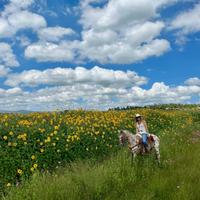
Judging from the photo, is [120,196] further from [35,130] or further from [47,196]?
[35,130]

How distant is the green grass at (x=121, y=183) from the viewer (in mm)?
8834

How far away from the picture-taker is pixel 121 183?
33.0ft

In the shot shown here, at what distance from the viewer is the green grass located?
8.83 metres

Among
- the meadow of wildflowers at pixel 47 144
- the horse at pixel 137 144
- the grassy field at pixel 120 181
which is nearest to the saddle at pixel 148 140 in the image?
the horse at pixel 137 144

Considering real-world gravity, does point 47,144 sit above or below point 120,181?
above

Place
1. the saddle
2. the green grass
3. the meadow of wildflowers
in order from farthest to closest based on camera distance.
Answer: the saddle < the meadow of wildflowers < the green grass

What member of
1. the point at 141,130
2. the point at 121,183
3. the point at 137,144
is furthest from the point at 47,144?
the point at 121,183

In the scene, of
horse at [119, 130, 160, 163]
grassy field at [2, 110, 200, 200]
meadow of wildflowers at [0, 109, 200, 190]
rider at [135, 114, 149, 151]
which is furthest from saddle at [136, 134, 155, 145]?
meadow of wildflowers at [0, 109, 200, 190]

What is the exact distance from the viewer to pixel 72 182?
952 centimetres

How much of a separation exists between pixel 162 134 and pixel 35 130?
8.74 m

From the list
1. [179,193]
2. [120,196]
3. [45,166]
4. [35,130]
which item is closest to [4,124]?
[35,130]

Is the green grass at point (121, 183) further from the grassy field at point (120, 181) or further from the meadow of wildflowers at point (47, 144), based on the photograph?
the meadow of wildflowers at point (47, 144)

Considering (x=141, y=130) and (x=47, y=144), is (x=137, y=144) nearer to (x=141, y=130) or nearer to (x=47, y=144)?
(x=141, y=130)

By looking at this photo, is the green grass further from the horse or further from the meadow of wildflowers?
the meadow of wildflowers
